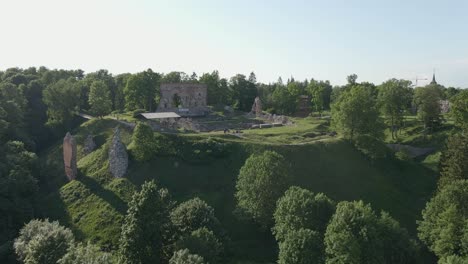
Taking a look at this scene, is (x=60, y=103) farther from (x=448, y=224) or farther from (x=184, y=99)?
(x=448, y=224)

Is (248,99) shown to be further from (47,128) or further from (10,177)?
(10,177)

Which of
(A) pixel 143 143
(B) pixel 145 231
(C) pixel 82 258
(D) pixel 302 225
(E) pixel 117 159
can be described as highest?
(A) pixel 143 143

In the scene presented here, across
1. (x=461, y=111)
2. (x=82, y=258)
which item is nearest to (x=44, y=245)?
(x=82, y=258)

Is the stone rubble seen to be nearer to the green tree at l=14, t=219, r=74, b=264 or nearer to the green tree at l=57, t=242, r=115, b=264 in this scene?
the green tree at l=14, t=219, r=74, b=264

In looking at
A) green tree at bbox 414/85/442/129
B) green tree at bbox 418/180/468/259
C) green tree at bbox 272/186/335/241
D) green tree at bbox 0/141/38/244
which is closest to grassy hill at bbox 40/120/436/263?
green tree at bbox 0/141/38/244

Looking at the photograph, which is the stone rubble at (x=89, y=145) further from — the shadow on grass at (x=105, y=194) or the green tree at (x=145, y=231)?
the green tree at (x=145, y=231)

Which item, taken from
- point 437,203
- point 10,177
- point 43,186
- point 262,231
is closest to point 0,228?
point 10,177

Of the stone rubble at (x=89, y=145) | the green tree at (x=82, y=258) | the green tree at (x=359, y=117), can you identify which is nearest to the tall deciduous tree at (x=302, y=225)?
the green tree at (x=82, y=258)
